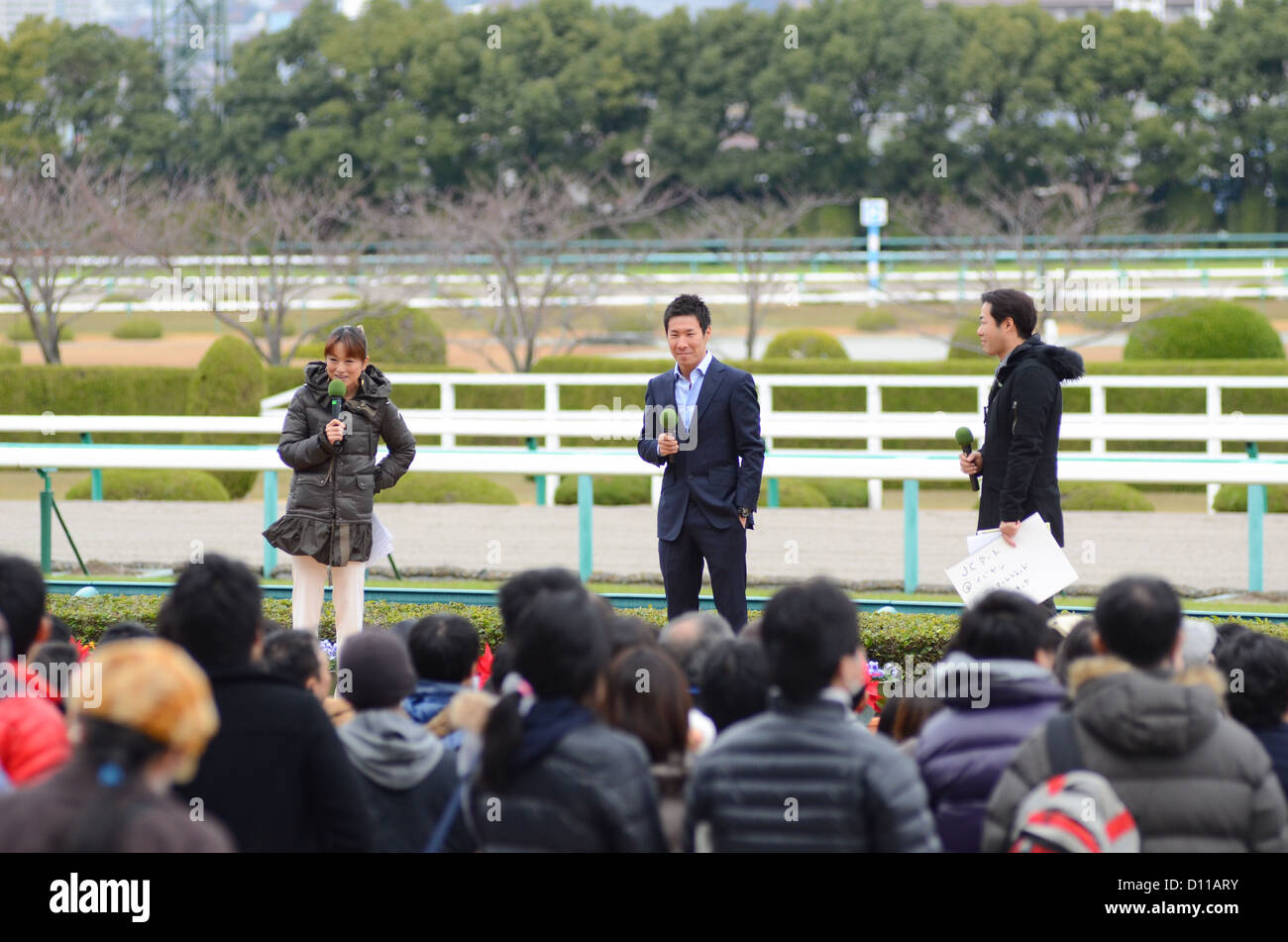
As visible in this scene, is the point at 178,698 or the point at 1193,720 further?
the point at 1193,720

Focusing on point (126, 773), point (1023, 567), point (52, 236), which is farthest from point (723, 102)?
point (126, 773)

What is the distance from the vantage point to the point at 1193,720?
288 cm

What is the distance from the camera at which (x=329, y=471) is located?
5730mm

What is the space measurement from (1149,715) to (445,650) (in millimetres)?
1723

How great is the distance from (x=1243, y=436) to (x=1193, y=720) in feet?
30.0

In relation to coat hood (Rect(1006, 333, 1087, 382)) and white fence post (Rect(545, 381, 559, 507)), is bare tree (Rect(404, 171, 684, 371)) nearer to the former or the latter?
white fence post (Rect(545, 381, 559, 507))

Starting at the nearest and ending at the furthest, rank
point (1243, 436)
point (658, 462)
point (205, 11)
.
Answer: point (658, 462) → point (1243, 436) → point (205, 11)

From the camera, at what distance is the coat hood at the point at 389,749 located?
3.34 metres

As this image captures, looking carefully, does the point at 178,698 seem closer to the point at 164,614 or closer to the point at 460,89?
the point at 164,614

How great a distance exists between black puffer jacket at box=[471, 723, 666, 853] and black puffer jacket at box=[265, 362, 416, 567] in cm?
293

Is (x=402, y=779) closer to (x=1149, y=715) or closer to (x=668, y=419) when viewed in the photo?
(x=1149, y=715)

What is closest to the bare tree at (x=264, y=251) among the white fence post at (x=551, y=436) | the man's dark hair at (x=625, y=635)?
the white fence post at (x=551, y=436)

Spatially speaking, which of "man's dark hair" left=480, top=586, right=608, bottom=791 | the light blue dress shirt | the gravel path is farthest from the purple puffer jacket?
the gravel path

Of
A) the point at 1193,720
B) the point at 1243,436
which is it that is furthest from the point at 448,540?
the point at 1193,720
